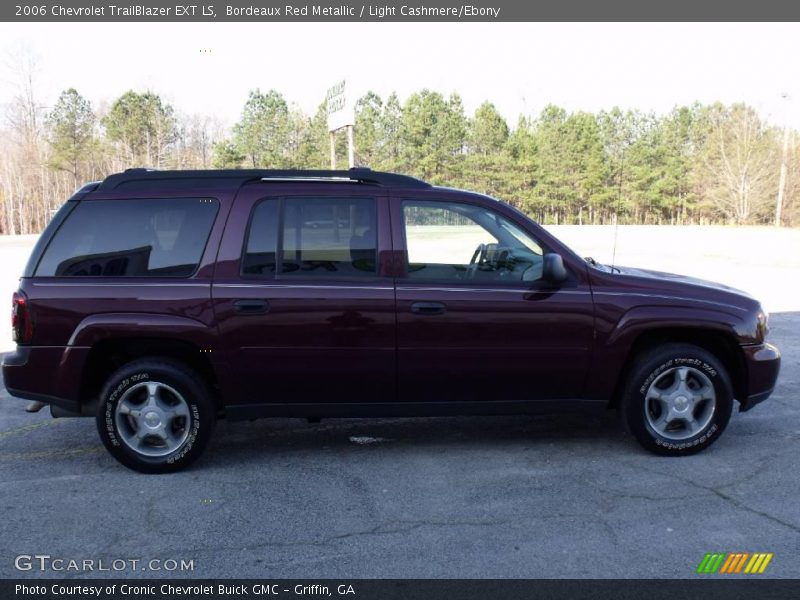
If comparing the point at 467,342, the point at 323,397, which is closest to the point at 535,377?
the point at 467,342

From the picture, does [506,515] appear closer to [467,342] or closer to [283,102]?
[467,342]

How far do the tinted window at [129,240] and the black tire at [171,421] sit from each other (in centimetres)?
61

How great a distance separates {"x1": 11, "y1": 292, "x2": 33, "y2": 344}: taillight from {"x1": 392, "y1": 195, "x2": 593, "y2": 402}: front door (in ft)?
7.58

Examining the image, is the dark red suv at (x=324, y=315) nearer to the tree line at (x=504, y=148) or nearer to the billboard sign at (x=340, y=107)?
the billboard sign at (x=340, y=107)

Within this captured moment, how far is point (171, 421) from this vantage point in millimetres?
4398

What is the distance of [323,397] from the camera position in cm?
446

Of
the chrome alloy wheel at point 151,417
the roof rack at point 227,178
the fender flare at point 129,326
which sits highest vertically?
the roof rack at point 227,178

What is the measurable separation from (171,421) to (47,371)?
2.70 ft

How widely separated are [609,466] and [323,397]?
1.92 m

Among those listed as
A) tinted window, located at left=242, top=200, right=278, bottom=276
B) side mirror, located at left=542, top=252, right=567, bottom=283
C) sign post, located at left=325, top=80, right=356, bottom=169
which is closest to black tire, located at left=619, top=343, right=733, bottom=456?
side mirror, located at left=542, top=252, right=567, bottom=283

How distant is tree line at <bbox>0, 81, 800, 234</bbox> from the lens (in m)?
48.5

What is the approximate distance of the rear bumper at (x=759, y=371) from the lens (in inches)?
182

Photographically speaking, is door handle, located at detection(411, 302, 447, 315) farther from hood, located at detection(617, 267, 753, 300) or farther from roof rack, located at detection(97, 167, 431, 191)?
hood, located at detection(617, 267, 753, 300)

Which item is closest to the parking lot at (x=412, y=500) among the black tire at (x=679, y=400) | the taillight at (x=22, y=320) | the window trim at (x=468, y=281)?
the black tire at (x=679, y=400)
